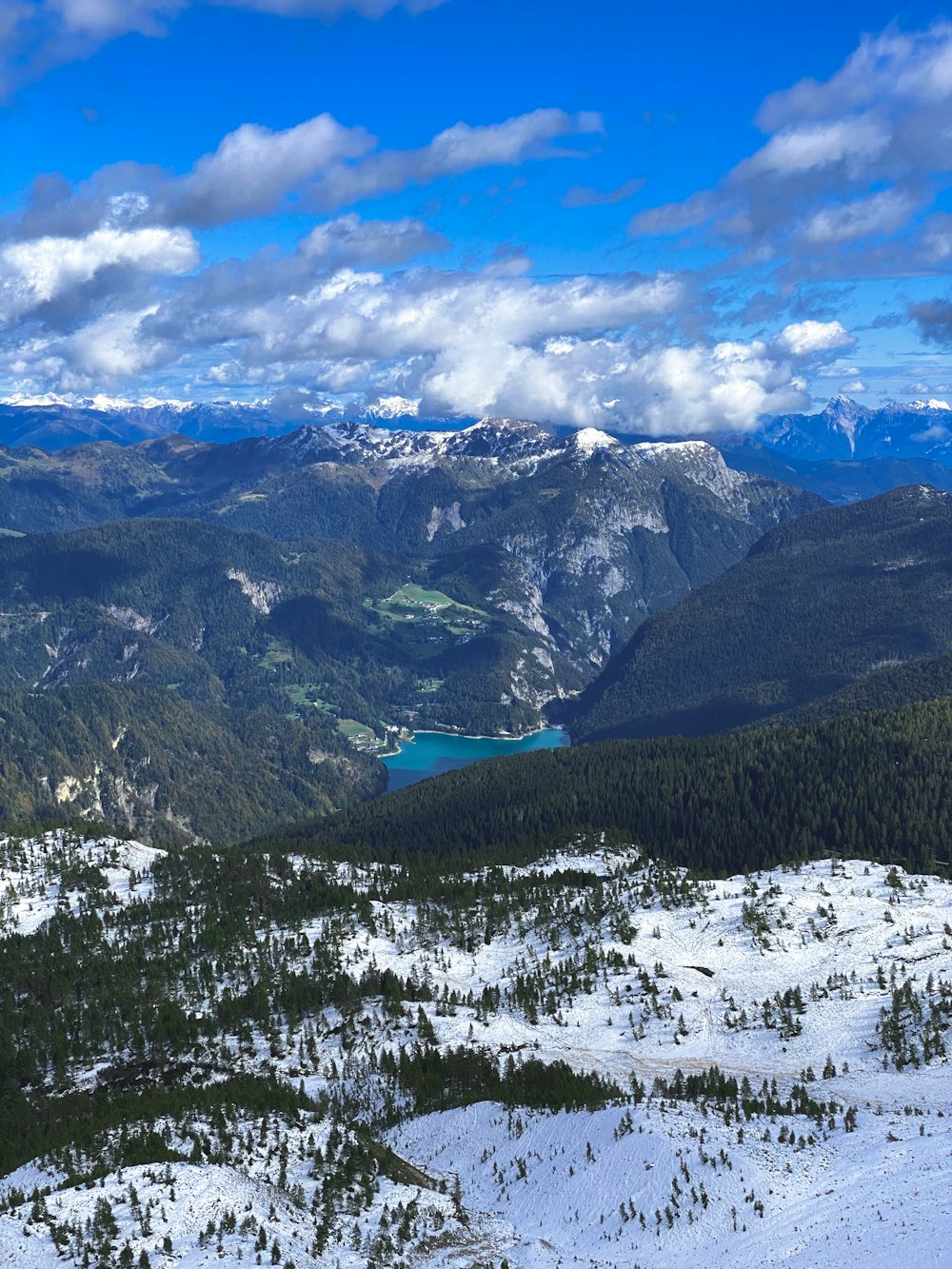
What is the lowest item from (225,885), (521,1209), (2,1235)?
(521,1209)

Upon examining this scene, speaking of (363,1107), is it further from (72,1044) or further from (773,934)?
(773,934)

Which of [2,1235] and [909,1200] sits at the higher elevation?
[2,1235]

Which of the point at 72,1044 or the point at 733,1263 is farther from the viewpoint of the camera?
the point at 72,1044

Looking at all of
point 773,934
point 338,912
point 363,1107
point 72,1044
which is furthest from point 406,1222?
point 338,912

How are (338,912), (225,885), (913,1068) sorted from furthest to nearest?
(225,885)
(338,912)
(913,1068)

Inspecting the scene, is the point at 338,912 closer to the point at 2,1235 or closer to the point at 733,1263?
the point at 2,1235

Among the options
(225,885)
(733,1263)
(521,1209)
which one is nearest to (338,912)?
(225,885)

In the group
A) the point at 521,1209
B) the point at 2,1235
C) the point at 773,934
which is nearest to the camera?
the point at 2,1235
